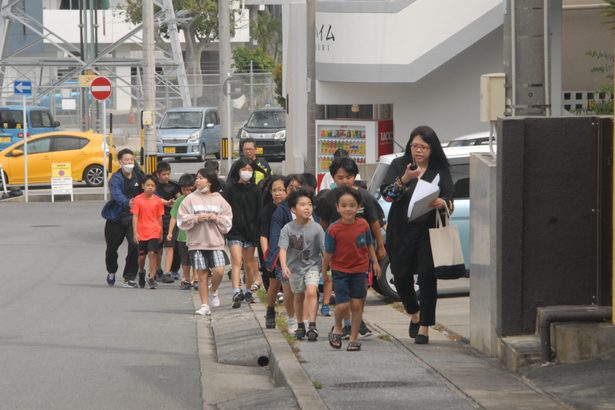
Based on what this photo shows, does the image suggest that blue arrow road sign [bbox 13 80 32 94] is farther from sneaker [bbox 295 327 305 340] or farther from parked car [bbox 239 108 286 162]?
sneaker [bbox 295 327 305 340]

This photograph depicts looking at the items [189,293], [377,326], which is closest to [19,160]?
[189,293]

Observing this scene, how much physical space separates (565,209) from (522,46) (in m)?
1.24

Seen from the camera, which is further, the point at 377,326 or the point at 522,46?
the point at 377,326

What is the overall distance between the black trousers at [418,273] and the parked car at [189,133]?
32.7m

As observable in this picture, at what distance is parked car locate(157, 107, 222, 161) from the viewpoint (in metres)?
43.5

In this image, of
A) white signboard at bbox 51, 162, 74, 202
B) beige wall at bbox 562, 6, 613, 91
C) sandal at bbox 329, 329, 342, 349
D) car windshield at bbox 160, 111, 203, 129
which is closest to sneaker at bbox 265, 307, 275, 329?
sandal at bbox 329, 329, 342, 349

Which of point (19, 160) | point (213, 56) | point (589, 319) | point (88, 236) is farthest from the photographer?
point (213, 56)

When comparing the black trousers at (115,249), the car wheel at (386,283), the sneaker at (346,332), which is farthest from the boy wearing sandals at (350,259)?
the black trousers at (115,249)

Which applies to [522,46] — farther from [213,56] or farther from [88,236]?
[213,56]

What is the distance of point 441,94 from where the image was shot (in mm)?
23391

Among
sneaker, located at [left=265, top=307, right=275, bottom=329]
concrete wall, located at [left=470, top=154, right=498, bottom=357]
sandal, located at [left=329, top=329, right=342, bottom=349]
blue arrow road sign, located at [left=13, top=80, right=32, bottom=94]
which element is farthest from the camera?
blue arrow road sign, located at [left=13, top=80, right=32, bottom=94]

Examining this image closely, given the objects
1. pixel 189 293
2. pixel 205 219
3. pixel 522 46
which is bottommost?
pixel 189 293

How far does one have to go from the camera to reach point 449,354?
34.0 feet

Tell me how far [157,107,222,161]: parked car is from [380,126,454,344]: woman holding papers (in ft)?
107
